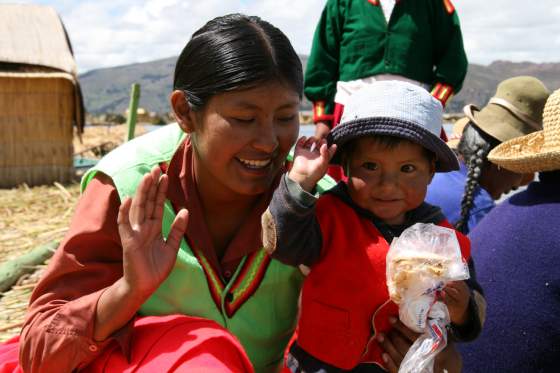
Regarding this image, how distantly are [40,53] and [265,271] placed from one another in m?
6.66

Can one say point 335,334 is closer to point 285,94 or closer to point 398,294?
point 398,294

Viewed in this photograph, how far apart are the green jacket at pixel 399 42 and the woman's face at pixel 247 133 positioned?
1884 mm

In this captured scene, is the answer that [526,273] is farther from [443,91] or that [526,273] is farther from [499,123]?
[443,91]

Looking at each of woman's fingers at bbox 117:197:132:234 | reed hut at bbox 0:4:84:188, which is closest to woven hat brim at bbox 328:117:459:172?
woman's fingers at bbox 117:197:132:234

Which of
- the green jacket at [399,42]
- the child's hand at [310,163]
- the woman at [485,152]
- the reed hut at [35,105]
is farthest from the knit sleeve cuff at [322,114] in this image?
the reed hut at [35,105]

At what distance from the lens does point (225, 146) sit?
177cm

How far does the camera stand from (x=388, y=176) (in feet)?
5.71

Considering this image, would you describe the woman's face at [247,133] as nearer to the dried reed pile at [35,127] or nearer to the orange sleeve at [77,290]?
the orange sleeve at [77,290]

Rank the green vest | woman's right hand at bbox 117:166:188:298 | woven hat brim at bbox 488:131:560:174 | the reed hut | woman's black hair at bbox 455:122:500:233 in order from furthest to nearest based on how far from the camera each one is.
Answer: the reed hut, woman's black hair at bbox 455:122:500:233, woven hat brim at bbox 488:131:560:174, the green vest, woman's right hand at bbox 117:166:188:298

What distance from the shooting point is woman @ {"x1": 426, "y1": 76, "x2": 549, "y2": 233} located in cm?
288

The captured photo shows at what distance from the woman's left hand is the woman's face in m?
0.56

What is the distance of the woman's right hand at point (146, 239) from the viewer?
1.56 m

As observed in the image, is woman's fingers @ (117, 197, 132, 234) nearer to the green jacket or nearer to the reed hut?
the green jacket

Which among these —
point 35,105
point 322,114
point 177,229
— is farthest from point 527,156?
point 35,105
